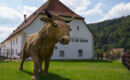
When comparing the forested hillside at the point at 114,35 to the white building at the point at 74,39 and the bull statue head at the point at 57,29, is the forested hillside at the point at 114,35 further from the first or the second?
the bull statue head at the point at 57,29

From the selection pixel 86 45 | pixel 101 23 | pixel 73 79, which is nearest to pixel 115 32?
pixel 101 23

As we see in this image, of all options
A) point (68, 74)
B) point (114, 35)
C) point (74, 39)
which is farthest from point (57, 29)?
point (114, 35)

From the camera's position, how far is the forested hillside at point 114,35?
8156cm

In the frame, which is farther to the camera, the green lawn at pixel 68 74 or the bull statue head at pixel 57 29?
the green lawn at pixel 68 74

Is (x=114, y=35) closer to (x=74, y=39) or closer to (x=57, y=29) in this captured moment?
(x=74, y=39)

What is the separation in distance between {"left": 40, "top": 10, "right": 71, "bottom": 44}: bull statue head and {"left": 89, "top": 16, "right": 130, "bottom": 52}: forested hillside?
74.2 m

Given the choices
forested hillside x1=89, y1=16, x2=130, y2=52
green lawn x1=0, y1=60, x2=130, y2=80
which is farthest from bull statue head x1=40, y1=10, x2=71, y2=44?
forested hillside x1=89, y1=16, x2=130, y2=52

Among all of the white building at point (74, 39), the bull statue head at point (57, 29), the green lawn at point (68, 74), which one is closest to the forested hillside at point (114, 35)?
Result: the white building at point (74, 39)

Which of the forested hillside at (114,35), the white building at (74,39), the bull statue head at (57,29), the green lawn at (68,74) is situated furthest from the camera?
the forested hillside at (114,35)

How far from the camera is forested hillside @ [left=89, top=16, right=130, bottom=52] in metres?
81.6

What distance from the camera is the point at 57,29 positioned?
5457mm

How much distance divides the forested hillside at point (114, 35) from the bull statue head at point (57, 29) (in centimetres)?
7422

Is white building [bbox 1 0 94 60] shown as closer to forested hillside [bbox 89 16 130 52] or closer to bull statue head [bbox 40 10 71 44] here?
bull statue head [bbox 40 10 71 44]

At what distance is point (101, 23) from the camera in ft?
343
